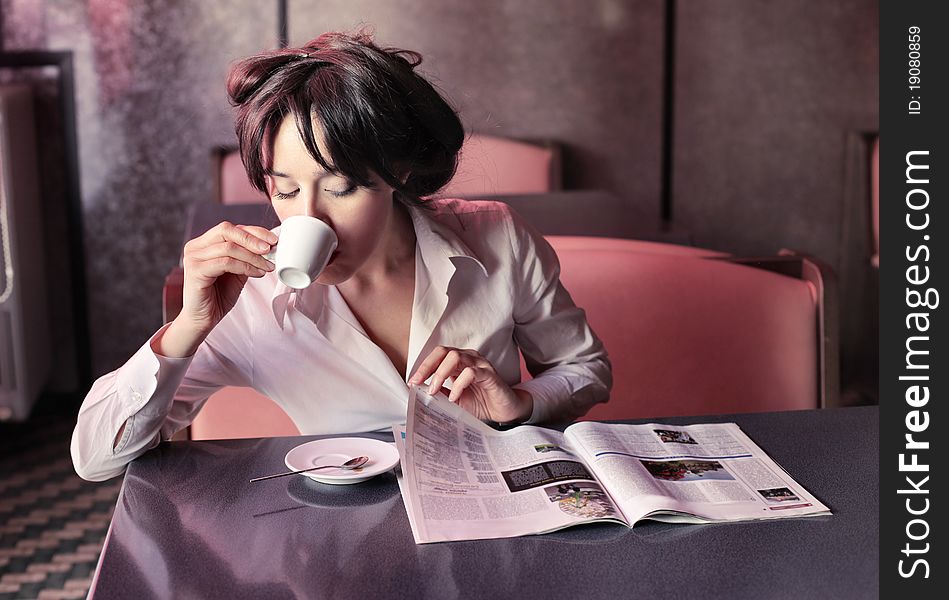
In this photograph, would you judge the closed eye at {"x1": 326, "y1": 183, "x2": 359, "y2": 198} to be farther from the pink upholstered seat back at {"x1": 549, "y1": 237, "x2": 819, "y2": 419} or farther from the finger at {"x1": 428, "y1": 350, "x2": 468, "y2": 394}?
the pink upholstered seat back at {"x1": 549, "y1": 237, "x2": 819, "y2": 419}

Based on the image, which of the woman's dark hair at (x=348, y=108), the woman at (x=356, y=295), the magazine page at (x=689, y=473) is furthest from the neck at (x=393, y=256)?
the magazine page at (x=689, y=473)

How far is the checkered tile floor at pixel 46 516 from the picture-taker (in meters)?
2.18

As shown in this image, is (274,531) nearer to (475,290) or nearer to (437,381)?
(437,381)

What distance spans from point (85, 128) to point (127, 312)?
24.9 inches

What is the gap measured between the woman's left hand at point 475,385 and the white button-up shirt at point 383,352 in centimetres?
5

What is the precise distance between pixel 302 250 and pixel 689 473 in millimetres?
483

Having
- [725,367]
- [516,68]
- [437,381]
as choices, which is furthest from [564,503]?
[516,68]

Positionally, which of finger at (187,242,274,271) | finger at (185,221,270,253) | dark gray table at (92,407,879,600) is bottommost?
dark gray table at (92,407,879,600)

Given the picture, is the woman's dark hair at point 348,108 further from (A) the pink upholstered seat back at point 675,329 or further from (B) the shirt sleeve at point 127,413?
(A) the pink upholstered seat back at point 675,329

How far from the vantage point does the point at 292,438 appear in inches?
47.6

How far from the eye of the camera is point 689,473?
109 centimetres

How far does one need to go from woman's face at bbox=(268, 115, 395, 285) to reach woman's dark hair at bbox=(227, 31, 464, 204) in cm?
1

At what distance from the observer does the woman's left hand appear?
47.3 inches

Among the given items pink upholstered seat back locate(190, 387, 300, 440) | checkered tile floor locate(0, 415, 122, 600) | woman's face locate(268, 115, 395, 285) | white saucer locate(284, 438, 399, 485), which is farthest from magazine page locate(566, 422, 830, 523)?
checkered tile floor locate(0, 415, 122, 600)
